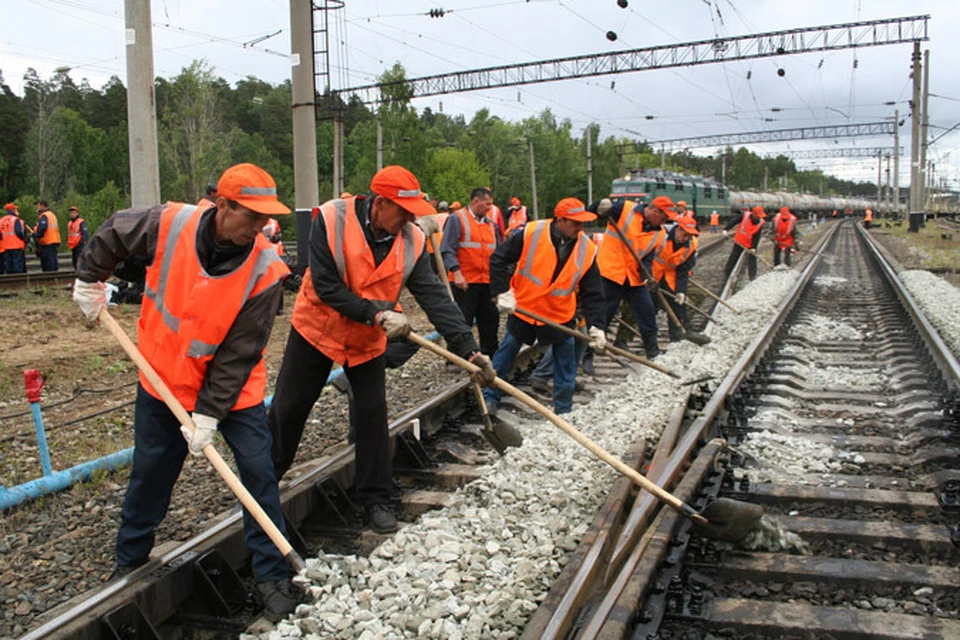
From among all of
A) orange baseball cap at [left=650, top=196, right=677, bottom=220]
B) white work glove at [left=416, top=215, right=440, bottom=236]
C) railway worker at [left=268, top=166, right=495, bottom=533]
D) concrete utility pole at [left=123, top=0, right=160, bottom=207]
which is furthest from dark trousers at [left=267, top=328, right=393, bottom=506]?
orange baseball cap at [left=650, top=196, right=677, bottom=220]

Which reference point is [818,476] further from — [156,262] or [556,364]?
[156,262]

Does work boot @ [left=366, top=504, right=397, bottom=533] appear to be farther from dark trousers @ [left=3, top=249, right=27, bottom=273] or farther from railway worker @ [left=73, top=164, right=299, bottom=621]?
dark trousers @ [left=3, top=249, right=27, bottom=273]

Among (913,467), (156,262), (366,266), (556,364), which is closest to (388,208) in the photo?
(366,266)

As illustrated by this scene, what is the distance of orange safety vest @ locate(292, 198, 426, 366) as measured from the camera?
13.9 feet

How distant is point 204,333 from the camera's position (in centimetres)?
345

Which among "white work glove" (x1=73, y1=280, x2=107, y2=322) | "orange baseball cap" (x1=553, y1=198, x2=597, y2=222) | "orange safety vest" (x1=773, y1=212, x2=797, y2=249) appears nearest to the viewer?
"white work glove" (x1=73, y1=280, x2=107, y2=322)

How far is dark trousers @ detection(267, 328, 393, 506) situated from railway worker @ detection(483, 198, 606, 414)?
1944 mm

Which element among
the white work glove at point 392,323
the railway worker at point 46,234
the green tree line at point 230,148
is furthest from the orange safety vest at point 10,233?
the white work glove at point 392,323

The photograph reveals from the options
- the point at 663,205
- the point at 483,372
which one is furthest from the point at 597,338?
the point at 663,205

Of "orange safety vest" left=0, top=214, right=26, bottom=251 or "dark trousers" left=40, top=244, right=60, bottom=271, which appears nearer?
"orange safety vest" left=0, top=214, right=26, bottom=251

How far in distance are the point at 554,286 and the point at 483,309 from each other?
77.2 inches

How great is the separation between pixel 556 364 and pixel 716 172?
114430mm

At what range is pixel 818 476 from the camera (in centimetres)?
514

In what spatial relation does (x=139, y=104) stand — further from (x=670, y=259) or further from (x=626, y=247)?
(x=670, y=259)
